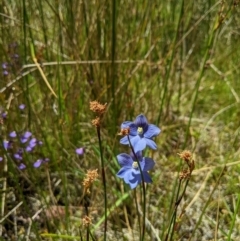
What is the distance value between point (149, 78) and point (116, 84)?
26cm

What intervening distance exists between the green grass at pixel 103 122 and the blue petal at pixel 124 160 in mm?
300

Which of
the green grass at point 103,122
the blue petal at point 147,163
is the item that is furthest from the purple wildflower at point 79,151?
the blue petal at point 147,163

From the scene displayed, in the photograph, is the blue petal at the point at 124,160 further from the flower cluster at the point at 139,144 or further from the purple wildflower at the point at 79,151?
the purple wildflower at the point at 79,151

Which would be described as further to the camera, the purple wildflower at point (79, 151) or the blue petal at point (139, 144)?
the purple wildflower at point (79, 151)

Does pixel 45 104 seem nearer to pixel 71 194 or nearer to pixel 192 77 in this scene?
pixel 71 194

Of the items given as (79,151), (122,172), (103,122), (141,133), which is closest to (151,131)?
(141,133)

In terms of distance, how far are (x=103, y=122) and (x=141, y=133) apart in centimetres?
81

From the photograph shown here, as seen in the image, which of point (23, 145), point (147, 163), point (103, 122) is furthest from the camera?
point (103, 122)

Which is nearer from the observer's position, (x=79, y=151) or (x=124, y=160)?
(x=124, y=160)

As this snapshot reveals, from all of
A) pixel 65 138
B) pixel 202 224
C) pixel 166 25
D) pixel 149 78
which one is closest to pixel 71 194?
pixel 65 138

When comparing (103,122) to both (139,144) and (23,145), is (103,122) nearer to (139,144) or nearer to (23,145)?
(23,145)

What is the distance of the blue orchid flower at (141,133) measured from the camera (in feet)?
3.69

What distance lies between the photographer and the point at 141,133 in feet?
3.81

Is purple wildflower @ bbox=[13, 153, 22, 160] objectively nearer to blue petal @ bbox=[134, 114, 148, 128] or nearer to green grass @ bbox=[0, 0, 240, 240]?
green grass @ bbox=[0, 0, 240, 240]
